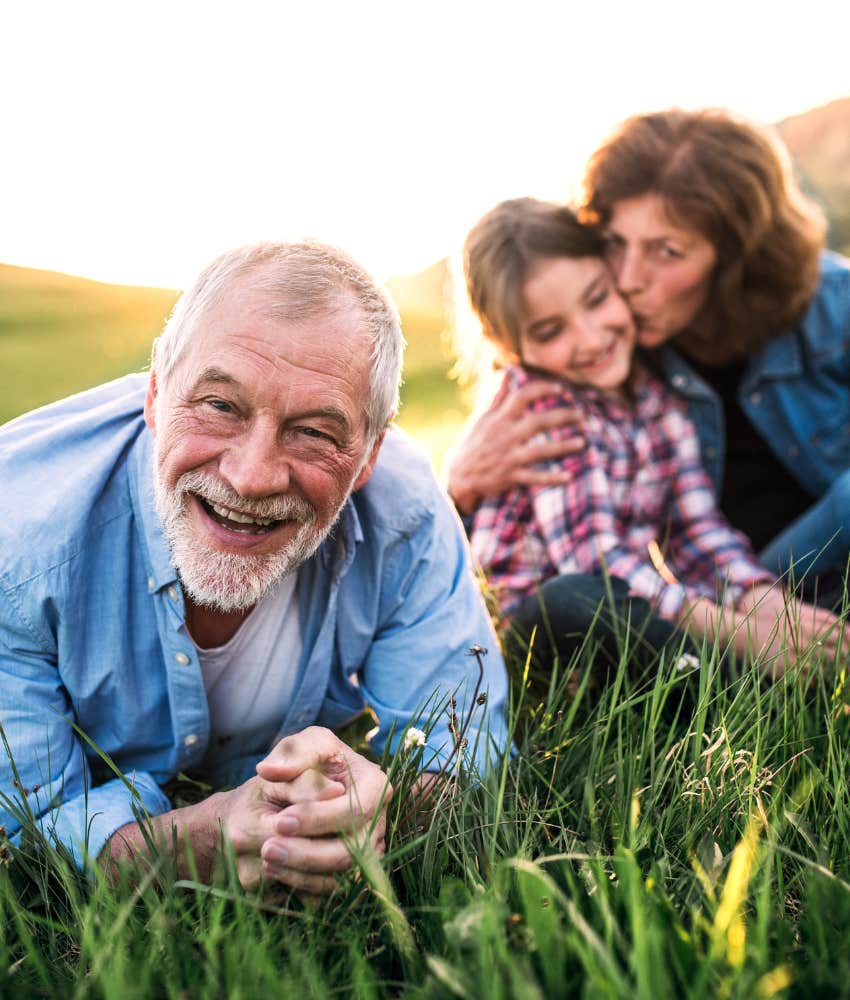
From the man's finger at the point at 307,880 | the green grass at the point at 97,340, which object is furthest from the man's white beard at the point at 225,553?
the green grass at the point at 97,340

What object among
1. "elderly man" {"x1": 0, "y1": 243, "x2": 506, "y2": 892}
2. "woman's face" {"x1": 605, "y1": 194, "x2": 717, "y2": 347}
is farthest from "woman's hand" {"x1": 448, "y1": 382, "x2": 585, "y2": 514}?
"elderly man" {"x1": 0, "y1": 243, "x2": 506, "y2": 892}

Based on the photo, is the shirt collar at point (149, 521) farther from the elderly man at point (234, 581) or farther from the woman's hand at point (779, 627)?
the woman's hand at point (779, 627)

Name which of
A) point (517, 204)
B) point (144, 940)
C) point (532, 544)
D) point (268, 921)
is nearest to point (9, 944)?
point (144, 940)

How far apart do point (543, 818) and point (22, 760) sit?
3.84 feet

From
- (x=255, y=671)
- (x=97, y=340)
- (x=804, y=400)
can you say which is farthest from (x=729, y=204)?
(x=97, y=340)

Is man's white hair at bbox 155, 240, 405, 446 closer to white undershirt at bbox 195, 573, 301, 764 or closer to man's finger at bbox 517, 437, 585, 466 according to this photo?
white undershirt at bbox 195, 573, 301, 764

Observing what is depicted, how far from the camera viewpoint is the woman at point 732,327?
3777 mm

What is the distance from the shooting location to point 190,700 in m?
2.40

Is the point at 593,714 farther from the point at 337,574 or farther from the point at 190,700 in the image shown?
the point at 190,700

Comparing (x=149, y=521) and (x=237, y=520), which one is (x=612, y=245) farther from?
(x=149, y=521)

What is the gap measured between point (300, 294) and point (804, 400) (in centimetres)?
279

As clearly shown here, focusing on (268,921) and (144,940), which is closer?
(144,940)

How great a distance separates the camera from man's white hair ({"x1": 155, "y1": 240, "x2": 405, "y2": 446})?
222 cm

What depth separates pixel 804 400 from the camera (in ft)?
13.8
